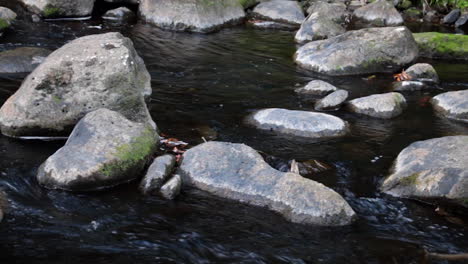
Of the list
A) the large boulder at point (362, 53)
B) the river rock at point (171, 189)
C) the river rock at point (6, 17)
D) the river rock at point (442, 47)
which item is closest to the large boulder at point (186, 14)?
the river rock at point (6, 17)

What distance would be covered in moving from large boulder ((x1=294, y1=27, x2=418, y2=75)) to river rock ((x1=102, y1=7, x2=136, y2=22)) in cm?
650

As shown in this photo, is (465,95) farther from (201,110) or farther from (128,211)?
(128,211)

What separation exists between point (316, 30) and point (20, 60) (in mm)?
8625

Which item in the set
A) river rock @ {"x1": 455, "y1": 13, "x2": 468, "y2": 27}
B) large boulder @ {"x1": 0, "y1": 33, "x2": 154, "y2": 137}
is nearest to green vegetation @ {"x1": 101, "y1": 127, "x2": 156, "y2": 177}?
large boulder @ {"x1": 0, "y1": 33, "x2": 154, "y2": 137}

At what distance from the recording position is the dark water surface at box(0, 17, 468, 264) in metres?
5.34

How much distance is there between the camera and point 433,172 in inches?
267

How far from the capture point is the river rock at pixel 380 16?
19.3 meters

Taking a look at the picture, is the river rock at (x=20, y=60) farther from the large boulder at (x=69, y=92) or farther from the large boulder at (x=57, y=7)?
the large boulder at (x=57, y=7)

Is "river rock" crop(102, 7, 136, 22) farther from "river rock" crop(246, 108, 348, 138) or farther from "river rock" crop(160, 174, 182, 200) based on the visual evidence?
"river rock" crop(160, 174, 182, 200)

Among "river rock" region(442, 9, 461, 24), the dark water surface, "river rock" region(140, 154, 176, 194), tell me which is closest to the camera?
the dark water surface

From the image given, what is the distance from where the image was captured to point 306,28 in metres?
16.1

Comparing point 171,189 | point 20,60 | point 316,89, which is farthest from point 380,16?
point 171,189

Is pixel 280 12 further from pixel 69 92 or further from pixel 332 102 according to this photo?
pixel 69 92

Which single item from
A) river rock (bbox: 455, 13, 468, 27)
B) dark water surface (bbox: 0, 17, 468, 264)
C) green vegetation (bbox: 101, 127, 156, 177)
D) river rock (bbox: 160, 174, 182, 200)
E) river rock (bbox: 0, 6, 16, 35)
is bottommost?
dark water surface (bbox: 0, 17, 468, 264)
